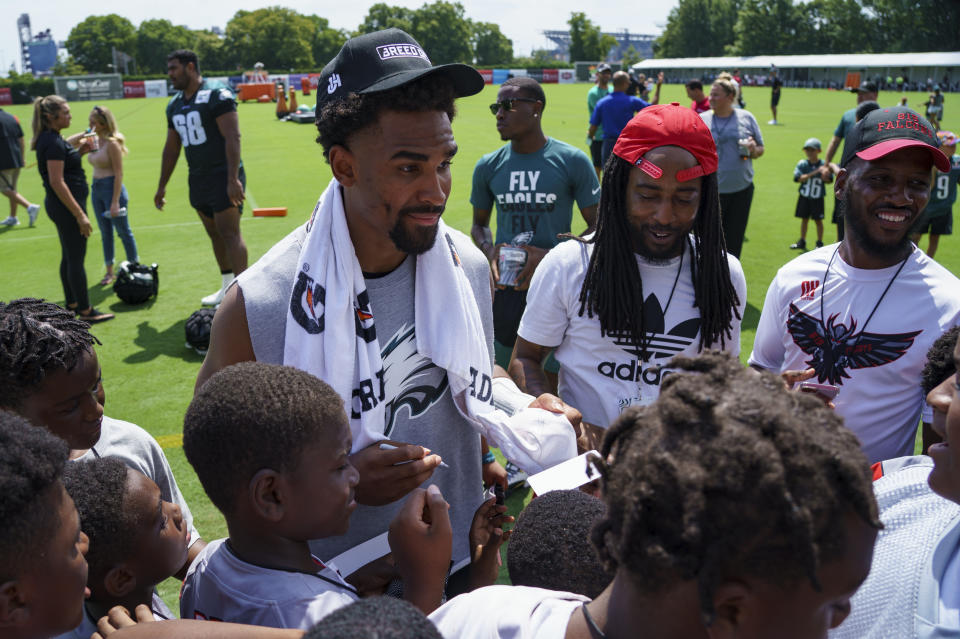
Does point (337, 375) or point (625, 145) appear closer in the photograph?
point (337, 375)

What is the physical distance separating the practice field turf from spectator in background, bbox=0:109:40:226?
1.03ft

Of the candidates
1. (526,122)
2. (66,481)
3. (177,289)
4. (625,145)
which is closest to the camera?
(66,481)

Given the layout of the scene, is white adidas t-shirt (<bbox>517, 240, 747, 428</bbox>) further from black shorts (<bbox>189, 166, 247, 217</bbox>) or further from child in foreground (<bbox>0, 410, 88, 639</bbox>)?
black shorts (<bbox>189, 166, 247, 217</bbox>)

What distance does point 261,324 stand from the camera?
83.7 inches

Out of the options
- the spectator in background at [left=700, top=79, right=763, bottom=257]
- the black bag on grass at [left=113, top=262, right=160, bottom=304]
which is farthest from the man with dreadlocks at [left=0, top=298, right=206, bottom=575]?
the spectator in background at [left=700, top=79, right=763, bottom=257]

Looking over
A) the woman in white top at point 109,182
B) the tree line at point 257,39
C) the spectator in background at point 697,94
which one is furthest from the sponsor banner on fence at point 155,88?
the spectator in background at point 697,94

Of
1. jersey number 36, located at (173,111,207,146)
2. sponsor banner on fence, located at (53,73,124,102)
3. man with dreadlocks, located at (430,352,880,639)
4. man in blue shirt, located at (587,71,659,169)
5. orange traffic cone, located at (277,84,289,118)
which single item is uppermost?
sponsor banner on fence, located at (53,73,124,102)

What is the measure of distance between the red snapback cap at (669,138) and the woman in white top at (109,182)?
25.9ft

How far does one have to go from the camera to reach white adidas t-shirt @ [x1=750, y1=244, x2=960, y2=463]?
8.79 feet

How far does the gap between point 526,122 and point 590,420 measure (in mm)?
3431

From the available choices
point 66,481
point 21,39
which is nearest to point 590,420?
point 66,481

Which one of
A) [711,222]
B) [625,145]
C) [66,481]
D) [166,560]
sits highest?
[625,145]

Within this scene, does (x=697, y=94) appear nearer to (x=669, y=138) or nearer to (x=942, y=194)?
(x=942, y=194)

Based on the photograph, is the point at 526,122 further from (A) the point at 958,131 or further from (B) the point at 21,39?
(B) the point at 21,39
